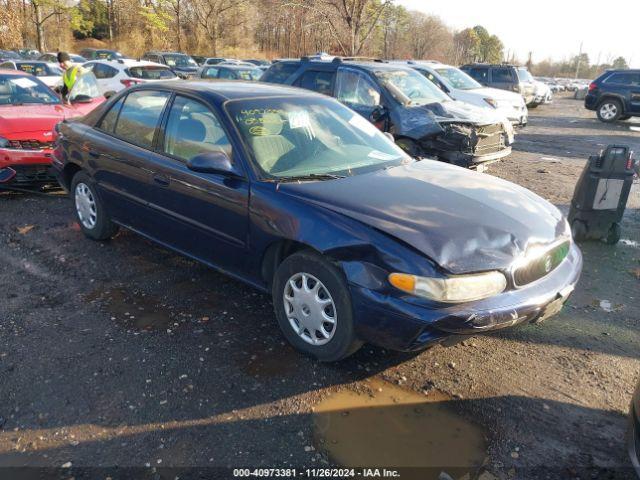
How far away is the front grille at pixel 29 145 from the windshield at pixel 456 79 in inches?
400

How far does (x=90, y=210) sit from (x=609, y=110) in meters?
18.7

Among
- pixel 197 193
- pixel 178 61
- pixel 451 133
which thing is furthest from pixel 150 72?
pixel 178 61

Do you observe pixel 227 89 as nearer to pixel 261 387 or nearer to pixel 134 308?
pixel 134 308

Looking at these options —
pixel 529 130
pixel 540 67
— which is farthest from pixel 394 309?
pixel 540 67

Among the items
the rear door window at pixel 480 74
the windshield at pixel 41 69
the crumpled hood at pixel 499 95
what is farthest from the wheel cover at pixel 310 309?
the rear door window at pixel 480 74

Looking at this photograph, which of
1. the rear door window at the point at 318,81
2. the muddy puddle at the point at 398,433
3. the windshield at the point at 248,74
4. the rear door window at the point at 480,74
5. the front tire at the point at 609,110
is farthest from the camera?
the rear door window at the point at 480,74

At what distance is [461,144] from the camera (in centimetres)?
746

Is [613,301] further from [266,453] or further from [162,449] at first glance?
[162,449]

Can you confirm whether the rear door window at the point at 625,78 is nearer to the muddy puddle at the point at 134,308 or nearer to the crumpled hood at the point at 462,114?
the crumpled hood at the point at 462,114

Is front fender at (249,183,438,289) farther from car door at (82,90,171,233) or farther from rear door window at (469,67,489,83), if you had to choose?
rear door window at (469,67,489,83)

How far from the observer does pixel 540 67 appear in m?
69.5

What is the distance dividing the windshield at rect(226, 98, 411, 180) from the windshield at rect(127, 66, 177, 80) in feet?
39.2

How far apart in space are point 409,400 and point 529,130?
15369 mm

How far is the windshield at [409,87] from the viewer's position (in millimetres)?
7961
